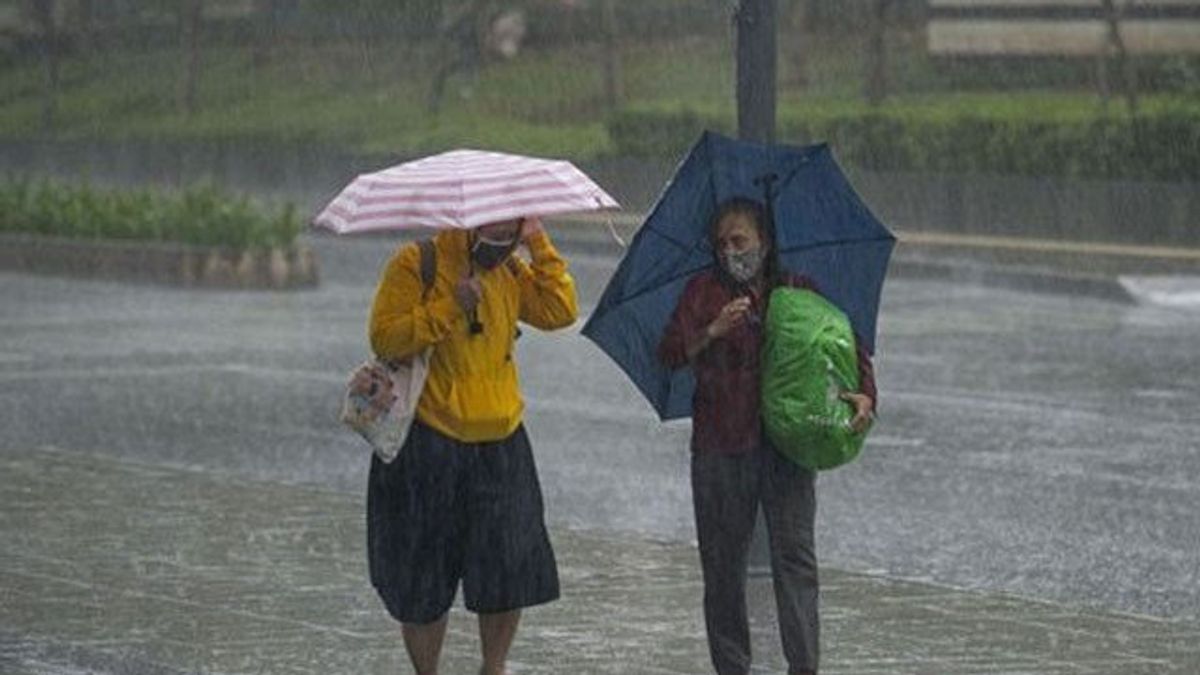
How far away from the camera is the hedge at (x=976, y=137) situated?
105ft

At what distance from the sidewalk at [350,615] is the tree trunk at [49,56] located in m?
38.4

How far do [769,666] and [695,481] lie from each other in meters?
1.34

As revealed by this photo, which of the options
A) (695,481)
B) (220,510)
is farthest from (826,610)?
(220,510)

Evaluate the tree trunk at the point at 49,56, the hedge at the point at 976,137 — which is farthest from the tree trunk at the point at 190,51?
the hedge at the point at 976,137

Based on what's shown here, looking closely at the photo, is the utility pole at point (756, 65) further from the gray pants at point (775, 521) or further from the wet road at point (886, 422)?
the wet road at point (886, 422)

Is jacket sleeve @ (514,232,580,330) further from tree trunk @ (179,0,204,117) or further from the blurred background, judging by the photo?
tree trunk @ (179,0,204,117)

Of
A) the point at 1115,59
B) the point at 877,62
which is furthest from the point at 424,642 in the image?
the point at 1115,59

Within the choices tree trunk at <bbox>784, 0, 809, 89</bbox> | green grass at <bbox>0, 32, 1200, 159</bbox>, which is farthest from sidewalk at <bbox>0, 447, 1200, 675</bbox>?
tree trunk at <bbox>784, 0, 809, 89</bbox>

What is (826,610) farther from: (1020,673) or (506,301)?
(506,301)

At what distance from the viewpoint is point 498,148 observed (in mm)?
41000

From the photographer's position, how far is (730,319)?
29.5ft

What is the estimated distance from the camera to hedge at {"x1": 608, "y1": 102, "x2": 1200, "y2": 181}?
3192cm

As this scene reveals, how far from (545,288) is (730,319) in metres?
0.62

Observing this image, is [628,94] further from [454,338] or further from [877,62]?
[454,338]
